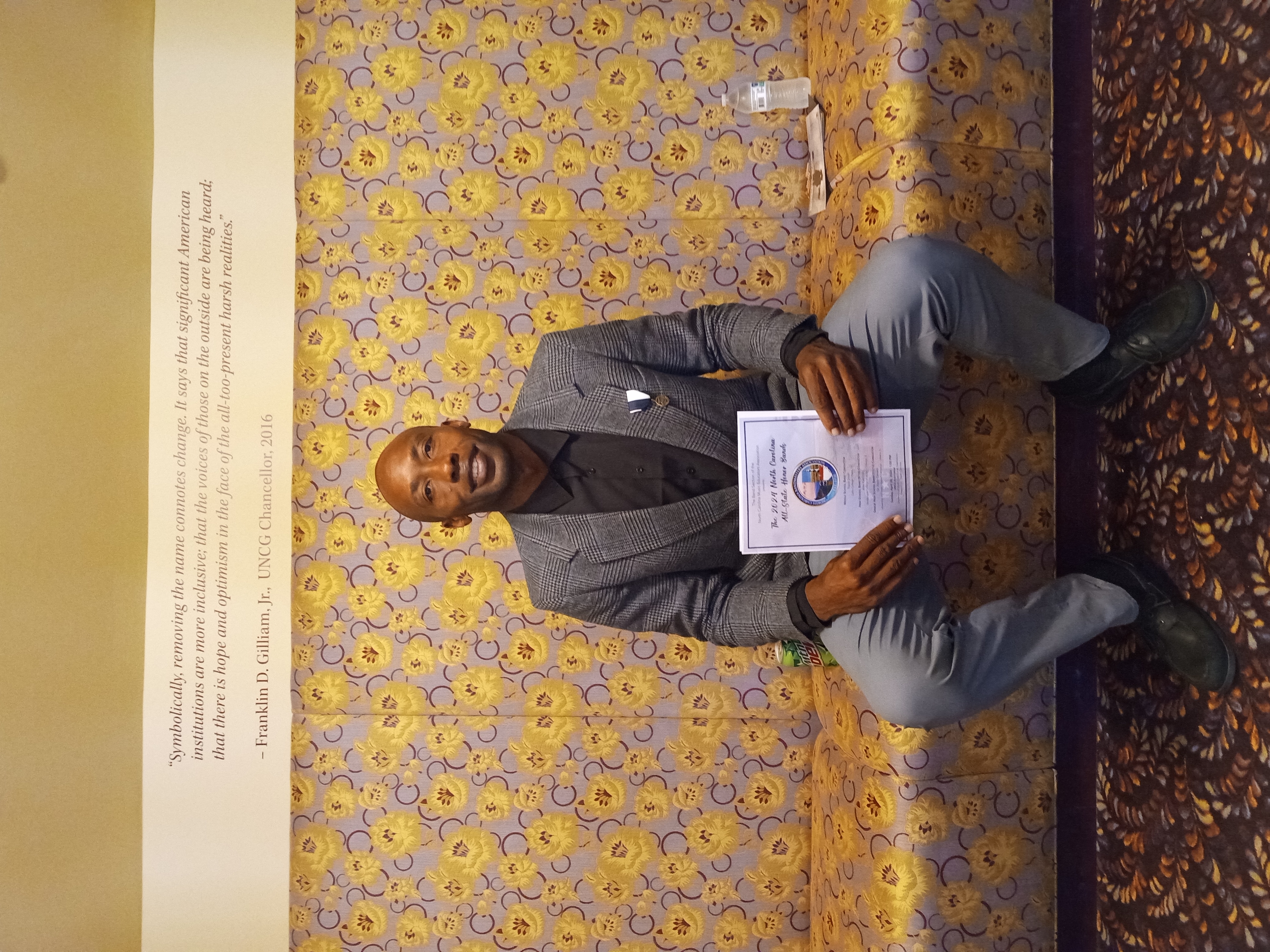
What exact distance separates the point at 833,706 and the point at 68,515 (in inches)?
67.5

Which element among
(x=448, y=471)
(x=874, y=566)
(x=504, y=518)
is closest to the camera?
(x=874, y=566)

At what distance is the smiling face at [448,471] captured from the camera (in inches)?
52.6

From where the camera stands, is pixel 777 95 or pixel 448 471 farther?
pixel 777 95

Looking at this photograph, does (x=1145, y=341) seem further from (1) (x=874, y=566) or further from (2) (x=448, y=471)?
(2) (x=448, y=471)

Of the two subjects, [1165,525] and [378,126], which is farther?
[378,126]

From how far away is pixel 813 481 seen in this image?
3.99 feet

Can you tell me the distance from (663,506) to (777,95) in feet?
3.49

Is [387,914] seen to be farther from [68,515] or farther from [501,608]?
[68,515]

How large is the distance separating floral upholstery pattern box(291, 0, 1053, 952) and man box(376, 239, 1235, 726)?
341 millimetres

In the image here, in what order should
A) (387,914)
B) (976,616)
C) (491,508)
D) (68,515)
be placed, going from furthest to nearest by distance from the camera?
(387,914) < (68,515) < (491,508) < (976,616)

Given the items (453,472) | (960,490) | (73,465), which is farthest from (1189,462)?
(73,465)

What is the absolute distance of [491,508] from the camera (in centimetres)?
141

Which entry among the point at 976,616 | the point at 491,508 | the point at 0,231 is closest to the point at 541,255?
the point at 491,508

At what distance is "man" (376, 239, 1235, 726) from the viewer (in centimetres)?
124
